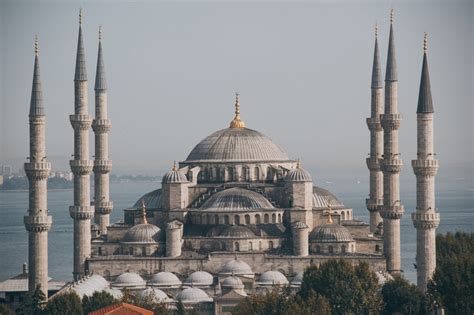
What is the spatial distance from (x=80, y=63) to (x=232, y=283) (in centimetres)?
1389

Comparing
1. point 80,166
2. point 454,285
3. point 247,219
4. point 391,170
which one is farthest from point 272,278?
point 454,285

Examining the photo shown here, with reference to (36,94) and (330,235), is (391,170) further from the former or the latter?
(36,94)

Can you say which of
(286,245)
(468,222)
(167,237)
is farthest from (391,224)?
(468,222)

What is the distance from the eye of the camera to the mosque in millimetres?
72500

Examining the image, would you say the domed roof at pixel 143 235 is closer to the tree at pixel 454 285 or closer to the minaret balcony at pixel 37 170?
the minaret balcony at pixel 37 170

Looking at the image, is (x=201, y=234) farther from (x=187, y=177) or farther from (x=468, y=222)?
(x=468, y=222)

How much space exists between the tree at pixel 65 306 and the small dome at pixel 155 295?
4333 millimetres

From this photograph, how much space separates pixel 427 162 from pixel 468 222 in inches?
3700

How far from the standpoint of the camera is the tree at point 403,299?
66875mm

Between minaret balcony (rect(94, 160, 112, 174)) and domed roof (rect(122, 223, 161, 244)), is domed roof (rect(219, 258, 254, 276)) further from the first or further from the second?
minaret balcony (rect(94, 160, 112, 174))

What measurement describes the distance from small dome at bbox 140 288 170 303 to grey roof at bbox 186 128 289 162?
12988 mm

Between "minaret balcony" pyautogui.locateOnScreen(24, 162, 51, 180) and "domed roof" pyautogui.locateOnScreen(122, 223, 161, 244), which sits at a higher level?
"minaret balcony" pyautogui.locateOnScreen(24, 162, 51, 180)

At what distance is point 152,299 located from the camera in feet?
224

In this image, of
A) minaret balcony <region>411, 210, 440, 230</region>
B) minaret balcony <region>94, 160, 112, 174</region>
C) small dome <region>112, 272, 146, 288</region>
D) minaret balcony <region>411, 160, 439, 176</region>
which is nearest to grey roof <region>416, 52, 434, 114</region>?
minaret balcony <region>411, 160, 439, 176</region>
